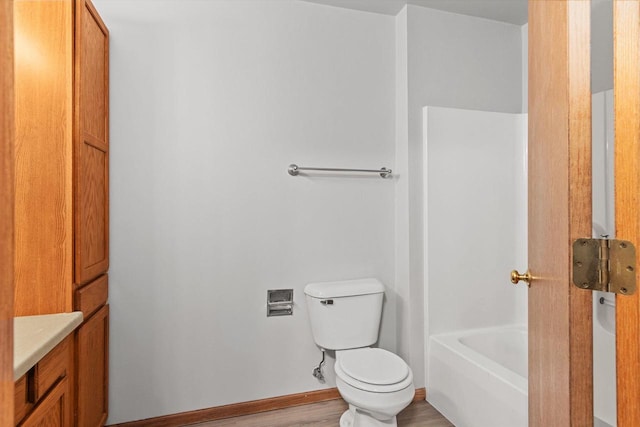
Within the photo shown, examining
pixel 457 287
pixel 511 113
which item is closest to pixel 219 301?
pixel 457 287

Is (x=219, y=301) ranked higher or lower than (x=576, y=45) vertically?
lower

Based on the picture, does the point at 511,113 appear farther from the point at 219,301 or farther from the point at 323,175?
the point at 219,301

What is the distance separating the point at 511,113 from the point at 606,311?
2.00m

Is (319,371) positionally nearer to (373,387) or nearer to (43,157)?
(373,387)

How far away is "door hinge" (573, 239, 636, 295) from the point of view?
2.15 feet

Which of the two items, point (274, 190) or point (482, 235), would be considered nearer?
point (274, 190)

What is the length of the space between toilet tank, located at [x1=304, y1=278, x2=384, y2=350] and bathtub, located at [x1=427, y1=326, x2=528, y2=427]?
0.44 m

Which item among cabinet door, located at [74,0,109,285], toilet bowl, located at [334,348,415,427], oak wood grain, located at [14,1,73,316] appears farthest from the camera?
toilet bowl, located at [334,348,415,427]

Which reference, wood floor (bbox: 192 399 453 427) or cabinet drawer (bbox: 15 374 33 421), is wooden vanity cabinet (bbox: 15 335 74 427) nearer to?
cabinet drawer (bbox: 15 374 33 421)

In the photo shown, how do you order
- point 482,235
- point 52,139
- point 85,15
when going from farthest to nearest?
point 482,235
point 85,15
point 52,139

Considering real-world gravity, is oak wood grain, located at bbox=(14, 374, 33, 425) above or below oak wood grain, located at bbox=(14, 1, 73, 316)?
below

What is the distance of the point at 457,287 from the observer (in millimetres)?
2410

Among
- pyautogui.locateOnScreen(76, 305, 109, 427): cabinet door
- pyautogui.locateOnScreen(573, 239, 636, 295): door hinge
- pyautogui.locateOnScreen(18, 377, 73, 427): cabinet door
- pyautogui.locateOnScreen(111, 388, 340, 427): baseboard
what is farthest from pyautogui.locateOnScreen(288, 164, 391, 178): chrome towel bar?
pyautogui.locateOnScreen(573, 239, 636, 295): door hinge

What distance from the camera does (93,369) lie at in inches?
67.7
